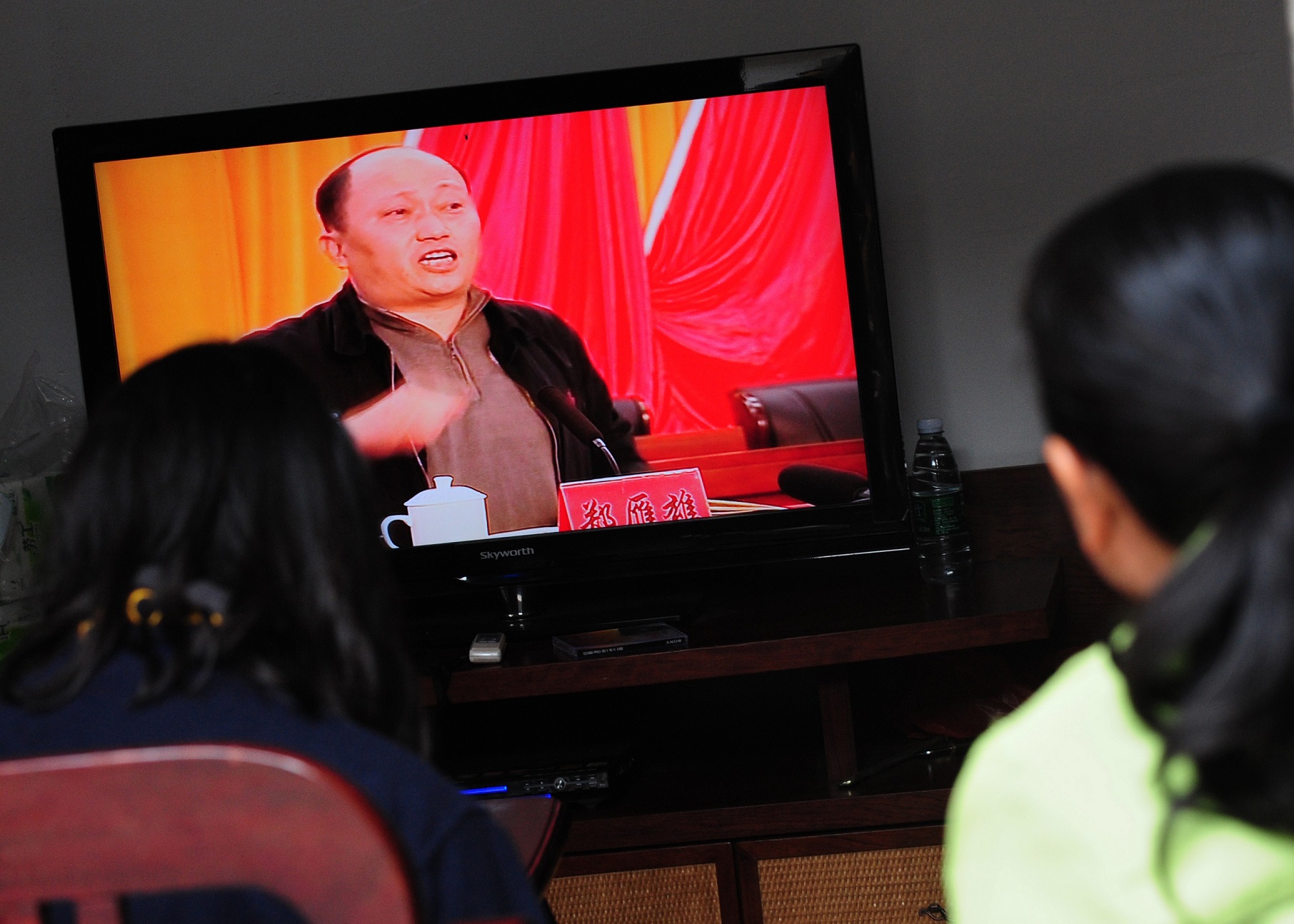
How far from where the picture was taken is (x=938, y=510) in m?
2.15

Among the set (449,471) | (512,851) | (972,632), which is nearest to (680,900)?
(972,632)

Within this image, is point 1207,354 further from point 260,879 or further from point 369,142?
point 369,142

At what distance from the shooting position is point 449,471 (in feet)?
7.01

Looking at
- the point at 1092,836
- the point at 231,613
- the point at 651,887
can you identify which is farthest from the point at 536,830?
the point at 651,887

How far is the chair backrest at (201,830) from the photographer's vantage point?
641 mm

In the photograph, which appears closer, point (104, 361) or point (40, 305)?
point (104, 361)

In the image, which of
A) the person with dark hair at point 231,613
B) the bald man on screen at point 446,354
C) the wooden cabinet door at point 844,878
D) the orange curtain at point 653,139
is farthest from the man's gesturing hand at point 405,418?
the person with dark hair at point 231,613

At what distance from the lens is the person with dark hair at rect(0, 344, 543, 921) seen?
2.52 feet

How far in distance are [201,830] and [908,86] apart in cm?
199

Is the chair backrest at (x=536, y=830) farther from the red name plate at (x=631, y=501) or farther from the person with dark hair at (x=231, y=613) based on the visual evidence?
the red name plate at (x=631, y=501)

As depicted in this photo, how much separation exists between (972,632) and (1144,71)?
1097 millimetres

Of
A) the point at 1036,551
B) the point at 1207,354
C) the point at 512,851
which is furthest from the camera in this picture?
the point at 1036,551

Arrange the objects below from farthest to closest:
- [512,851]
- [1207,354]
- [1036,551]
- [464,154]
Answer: [1036,551] → [464,154] → [512,851] → [1207,354]

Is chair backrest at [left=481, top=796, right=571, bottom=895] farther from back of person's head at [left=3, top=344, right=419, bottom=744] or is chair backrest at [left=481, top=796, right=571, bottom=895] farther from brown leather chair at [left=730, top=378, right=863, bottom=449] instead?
brown leather chair at [left=730, top=378, right=863, bottom=449]
